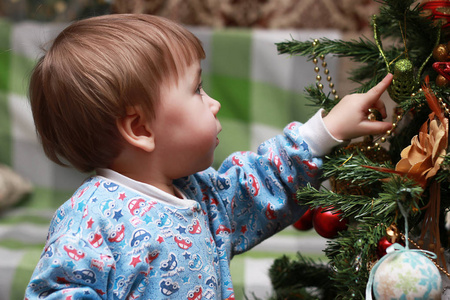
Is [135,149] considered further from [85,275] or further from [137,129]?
[85,275]

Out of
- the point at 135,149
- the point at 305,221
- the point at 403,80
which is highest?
the point at 403,80

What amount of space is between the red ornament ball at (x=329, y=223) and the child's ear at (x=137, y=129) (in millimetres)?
237

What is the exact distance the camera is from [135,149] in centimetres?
71

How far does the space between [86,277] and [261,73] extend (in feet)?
3.23

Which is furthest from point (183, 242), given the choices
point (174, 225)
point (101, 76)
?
point (101, 76)

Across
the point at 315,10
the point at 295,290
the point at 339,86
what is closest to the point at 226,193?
the point at 295,290

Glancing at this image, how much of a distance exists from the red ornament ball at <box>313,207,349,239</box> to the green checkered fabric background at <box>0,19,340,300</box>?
25.5 inches

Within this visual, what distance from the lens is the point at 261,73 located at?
4.97 feet

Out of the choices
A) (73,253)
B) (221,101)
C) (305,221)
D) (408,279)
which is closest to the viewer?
(408,279)

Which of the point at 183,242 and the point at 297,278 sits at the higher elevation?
the point at 183,242

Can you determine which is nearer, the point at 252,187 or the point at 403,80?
the point at 403,80

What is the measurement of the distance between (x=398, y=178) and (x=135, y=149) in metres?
0.33

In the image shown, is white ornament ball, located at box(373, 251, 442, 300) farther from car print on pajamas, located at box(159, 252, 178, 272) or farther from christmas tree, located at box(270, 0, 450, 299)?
car print on pajamas, located at box(159, 252, 178, 272)

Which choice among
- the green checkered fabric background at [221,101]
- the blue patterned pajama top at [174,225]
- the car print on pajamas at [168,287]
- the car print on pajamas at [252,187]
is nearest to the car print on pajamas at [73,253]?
the blue patterned pajama top at [174,225]
